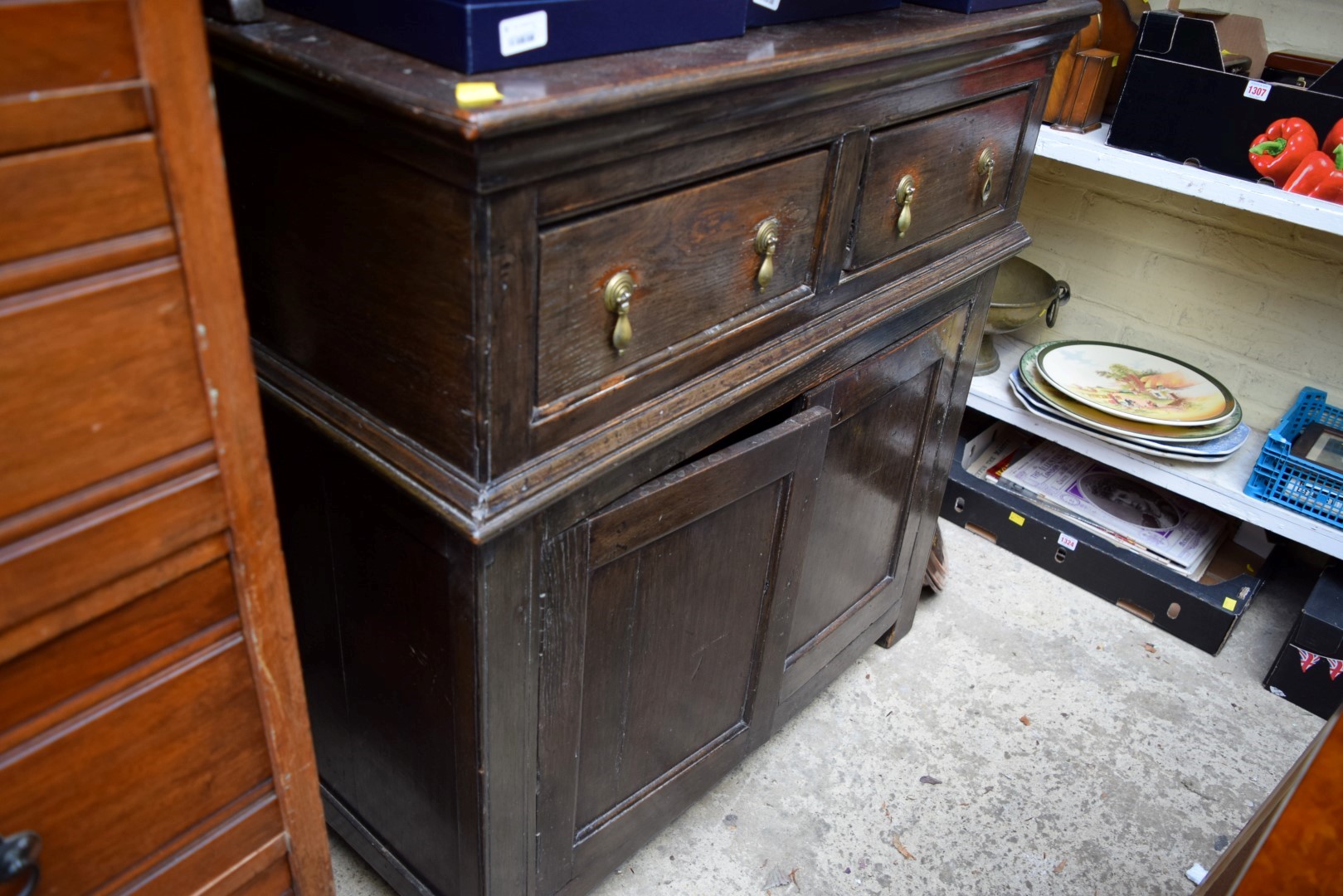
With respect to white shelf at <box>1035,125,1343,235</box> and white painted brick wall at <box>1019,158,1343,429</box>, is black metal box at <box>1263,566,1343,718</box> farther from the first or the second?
white shelf at <box>1035,125,1343,235</box>

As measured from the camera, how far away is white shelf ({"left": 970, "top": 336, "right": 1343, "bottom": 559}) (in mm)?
1846

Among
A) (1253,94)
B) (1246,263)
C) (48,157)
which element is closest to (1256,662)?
(1246,263)

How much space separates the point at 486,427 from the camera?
0.79m

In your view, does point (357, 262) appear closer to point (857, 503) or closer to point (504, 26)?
point (504, 26)

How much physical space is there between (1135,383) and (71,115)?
2.07 m

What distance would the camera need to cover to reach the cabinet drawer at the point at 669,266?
31.8 inches

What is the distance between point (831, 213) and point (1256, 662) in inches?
58.4

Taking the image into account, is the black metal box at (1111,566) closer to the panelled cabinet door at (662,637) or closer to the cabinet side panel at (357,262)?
the panelled cabinet door at (662,637)

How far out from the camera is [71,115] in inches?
19.2

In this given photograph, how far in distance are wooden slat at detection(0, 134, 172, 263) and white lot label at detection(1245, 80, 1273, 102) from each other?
1.84 metres

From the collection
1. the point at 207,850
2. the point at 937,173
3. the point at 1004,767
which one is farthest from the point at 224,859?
the point at 1004,767

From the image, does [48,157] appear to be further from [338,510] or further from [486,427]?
[338,510]

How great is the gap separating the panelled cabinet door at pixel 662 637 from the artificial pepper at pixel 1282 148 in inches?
44.1

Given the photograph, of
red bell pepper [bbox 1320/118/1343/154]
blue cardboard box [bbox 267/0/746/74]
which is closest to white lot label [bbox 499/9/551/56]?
blue cardboard box [bbox 267/0/746/74]
